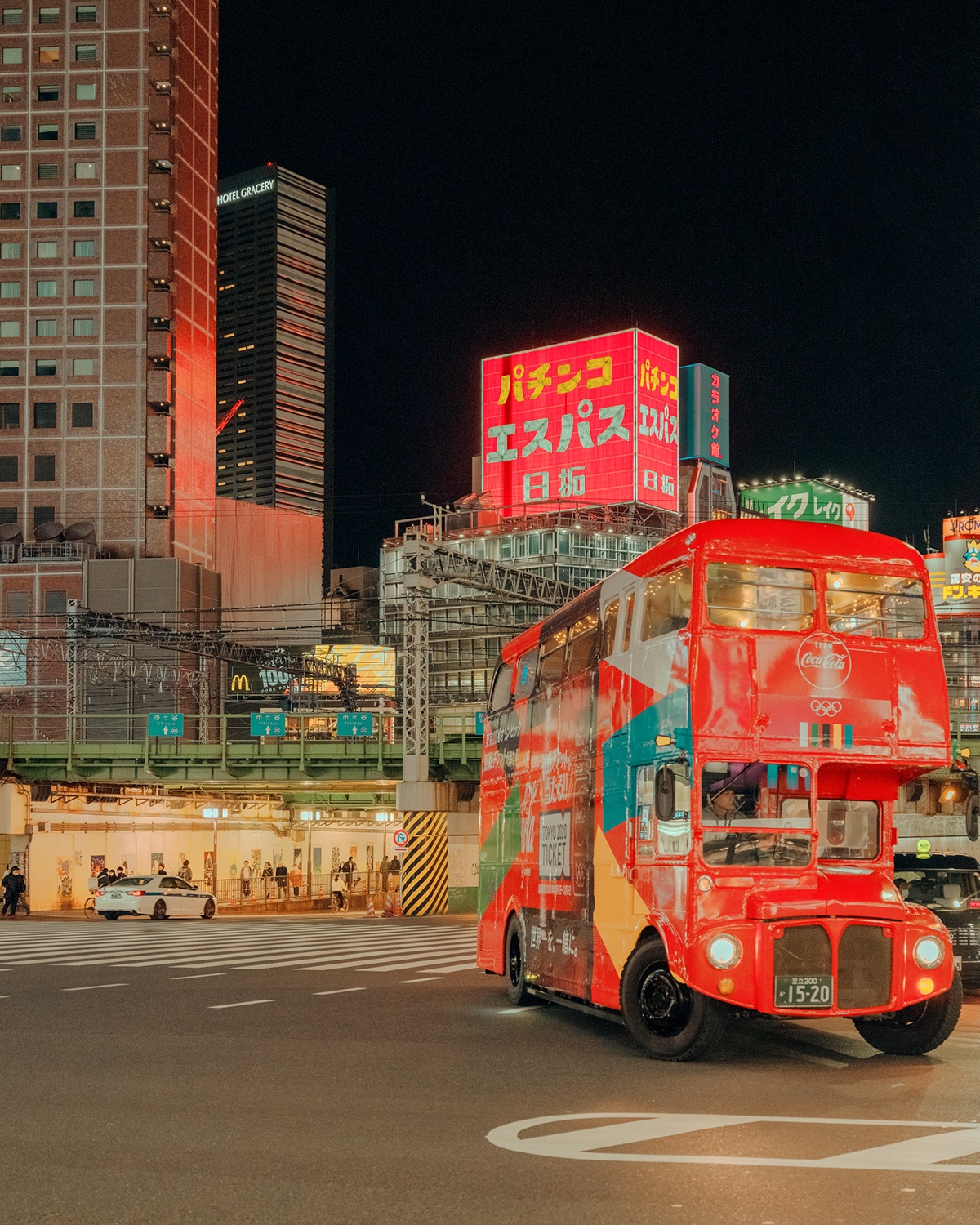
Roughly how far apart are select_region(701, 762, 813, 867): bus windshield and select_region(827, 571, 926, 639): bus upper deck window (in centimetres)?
139

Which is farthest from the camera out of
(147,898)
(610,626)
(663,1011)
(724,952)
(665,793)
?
(147,898)

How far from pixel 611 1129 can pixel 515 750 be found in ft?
29.3

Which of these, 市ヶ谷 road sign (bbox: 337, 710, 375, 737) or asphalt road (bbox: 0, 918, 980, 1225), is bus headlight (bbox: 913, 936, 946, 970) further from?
市ヶ谷 road sign (bbox: 337, 710, 375, 737)

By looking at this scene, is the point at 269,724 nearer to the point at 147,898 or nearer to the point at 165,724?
the point at 165,724

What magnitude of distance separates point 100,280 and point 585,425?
29.4 metres

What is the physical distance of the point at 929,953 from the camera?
37.9ft

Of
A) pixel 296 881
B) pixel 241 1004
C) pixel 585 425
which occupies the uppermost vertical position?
pixel 585 425

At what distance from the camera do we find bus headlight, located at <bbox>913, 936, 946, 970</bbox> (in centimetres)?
1149

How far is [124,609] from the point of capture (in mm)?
72438

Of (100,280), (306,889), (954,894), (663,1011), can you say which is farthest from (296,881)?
(663,1011)

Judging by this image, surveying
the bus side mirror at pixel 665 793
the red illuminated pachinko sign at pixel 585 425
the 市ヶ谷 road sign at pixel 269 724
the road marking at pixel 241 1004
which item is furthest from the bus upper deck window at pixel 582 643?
the red illuminated pachinko sign at pixel 585 425

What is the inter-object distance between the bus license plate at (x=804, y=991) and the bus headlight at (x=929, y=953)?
2.73ft

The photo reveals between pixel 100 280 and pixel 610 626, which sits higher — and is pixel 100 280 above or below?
above

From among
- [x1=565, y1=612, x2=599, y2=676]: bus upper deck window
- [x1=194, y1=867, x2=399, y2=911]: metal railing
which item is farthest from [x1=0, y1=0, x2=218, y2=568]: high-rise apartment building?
[x1=565, y1=612, x2=599, y2=676]: bus upper deck window
